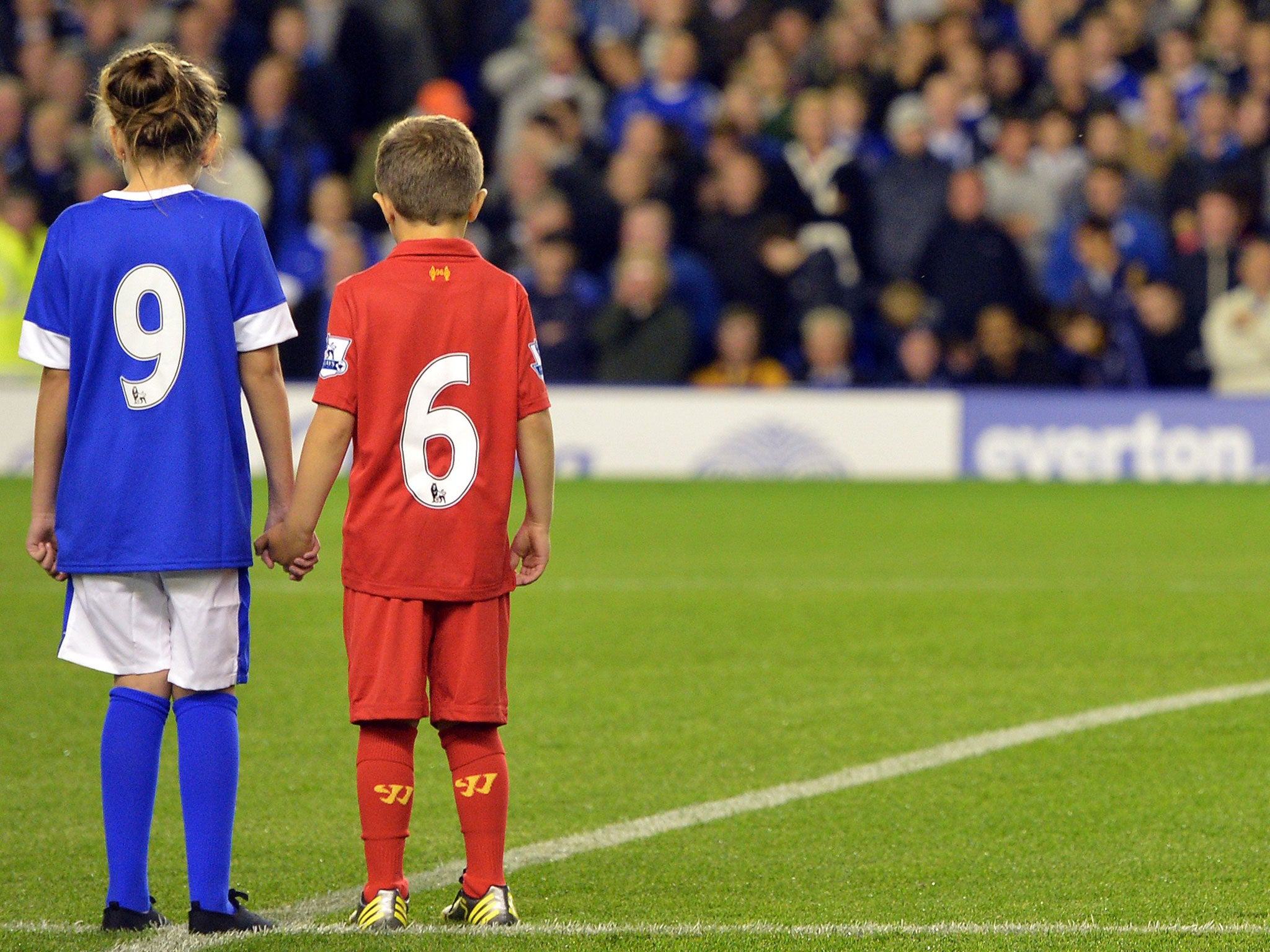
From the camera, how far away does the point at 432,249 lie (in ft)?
11.2

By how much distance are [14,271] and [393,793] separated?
454 inches

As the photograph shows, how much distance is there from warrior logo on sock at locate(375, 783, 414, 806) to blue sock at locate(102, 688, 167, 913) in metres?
0.42

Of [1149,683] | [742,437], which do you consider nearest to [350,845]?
[1149,683]

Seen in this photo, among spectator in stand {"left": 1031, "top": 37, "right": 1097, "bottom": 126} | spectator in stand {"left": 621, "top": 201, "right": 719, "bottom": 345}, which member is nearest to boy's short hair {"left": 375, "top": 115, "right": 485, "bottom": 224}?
spectator in stand {"left": 621, "top": 201, "right": 719, "bottom": 345}

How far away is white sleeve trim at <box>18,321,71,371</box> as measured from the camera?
11.1 ft

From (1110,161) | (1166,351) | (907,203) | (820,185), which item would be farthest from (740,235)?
(1166,351)

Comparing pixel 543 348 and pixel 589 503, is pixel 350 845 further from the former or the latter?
pixel 543 348

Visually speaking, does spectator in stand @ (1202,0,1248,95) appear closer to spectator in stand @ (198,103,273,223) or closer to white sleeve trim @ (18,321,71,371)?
spectator in stand @ (198,103,273,223)

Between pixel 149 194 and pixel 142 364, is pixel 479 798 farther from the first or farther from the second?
pixel 149 194

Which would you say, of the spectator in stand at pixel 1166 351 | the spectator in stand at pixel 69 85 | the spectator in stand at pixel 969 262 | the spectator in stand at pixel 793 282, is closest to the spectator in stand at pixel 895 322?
the spectator in stand at pixel 969 262

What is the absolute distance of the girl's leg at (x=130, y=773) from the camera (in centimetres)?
343

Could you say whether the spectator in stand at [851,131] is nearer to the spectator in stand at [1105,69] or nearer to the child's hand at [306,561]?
the spectator in stand at [1105,69]

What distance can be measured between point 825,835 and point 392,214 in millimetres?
1762

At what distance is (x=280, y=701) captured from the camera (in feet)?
19.4
